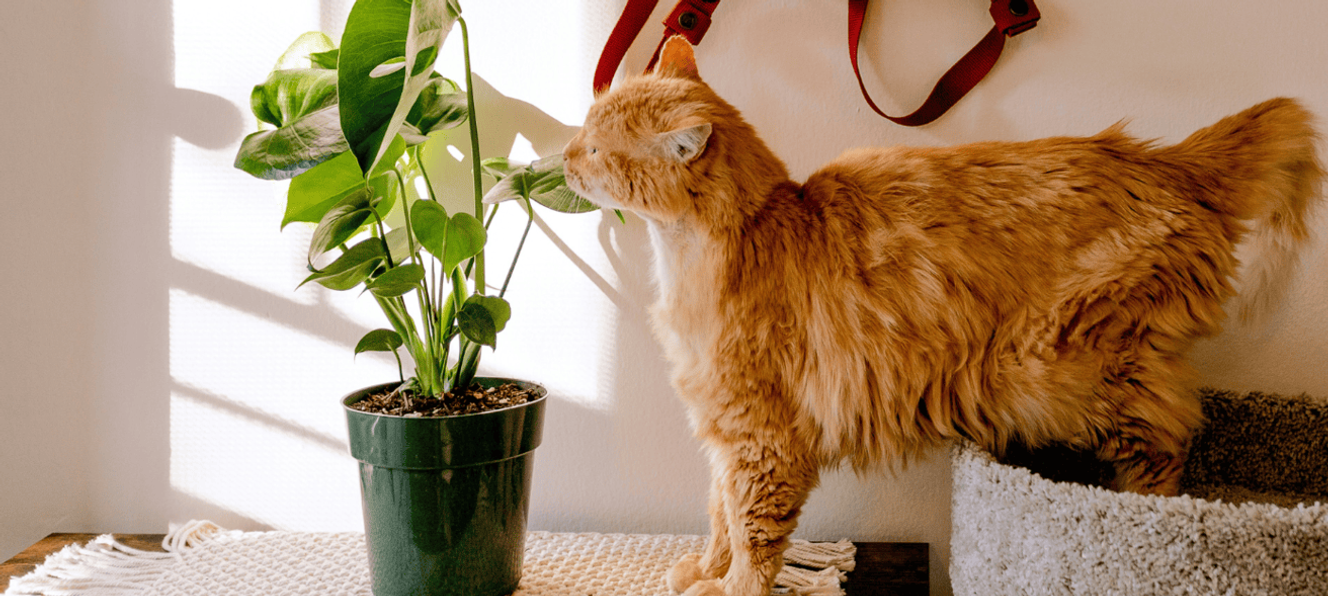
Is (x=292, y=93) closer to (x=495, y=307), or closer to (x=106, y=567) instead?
(x=495, y=307)

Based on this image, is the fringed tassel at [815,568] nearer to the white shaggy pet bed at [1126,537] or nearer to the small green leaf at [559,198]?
the white shaggy pet bed at [1126,537]

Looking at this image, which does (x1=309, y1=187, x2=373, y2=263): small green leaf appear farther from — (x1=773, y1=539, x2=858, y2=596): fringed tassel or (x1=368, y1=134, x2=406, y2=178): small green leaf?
(x1=773, y1=539, x2=858, y2=596): fringed tassel

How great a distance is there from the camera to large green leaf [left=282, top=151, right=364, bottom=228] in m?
0.91

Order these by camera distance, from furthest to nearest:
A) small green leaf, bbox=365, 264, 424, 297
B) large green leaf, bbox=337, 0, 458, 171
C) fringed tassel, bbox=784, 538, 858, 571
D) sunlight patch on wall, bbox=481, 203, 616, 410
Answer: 1. sunlight patch on wall, bbox=481, 203, 616, 410
2. fringed tassel, bbox=784, 538, 858, 571
3. small green leaf, bbox=365, 264, 424, 297
4. large green leaf, bbox=337, 0, 458, 171

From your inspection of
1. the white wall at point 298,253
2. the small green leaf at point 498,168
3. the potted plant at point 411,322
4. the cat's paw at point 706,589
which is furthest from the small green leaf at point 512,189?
the cat's paw at point 706,589

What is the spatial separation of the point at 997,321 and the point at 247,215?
117 centimetres

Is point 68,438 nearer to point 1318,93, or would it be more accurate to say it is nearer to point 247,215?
point 247,215

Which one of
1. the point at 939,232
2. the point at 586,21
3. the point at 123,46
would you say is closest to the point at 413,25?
the point at 586,21

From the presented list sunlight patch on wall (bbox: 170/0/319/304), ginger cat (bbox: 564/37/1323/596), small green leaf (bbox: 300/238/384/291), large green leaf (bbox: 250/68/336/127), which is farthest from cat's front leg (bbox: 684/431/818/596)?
sunlight patch on wall (bbox: 170/0/319/304)

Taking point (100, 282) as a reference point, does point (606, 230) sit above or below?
above

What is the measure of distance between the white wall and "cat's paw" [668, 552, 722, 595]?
23 centimetres

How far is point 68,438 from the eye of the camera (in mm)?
1271

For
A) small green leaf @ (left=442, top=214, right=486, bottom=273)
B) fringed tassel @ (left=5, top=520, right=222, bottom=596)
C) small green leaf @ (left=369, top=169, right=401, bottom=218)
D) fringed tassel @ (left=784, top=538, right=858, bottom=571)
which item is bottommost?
fringed tassel @ (left=5, top=520, right=222, bottom=596)

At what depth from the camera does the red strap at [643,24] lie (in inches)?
41.9
